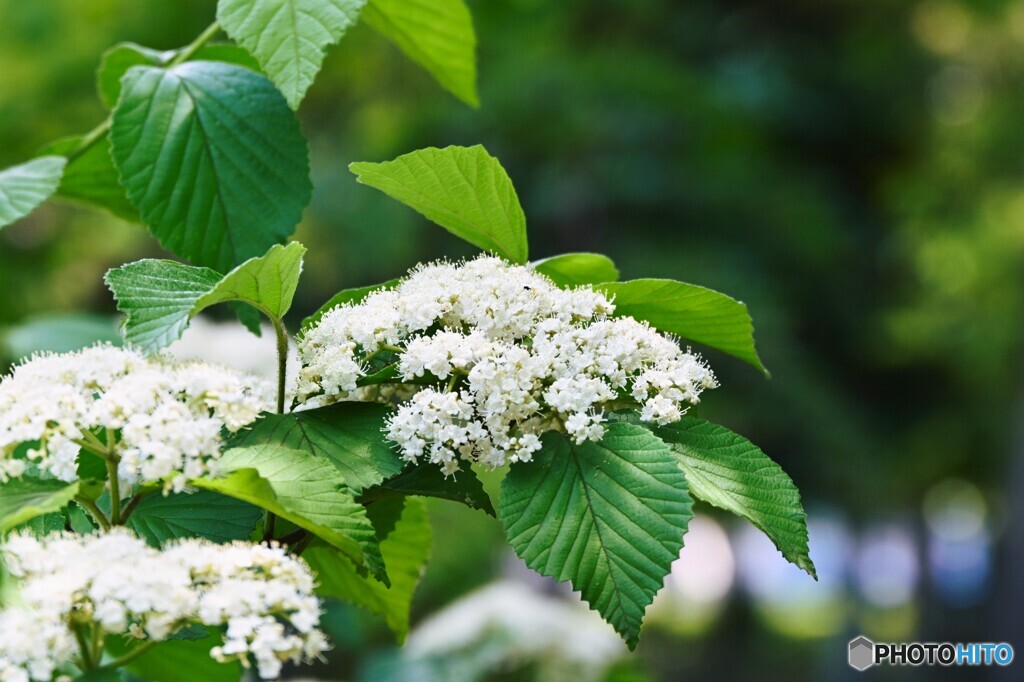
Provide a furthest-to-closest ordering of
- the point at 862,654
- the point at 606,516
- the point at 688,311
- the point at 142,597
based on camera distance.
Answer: the point at 862,654
the point at 688,311
the point at 606,516
the point at 142,597

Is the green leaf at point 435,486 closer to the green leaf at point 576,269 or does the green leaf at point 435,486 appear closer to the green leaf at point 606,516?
the green leaf at point 606,516

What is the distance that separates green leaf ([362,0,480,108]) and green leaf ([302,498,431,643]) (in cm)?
39

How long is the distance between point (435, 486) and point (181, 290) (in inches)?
7.6

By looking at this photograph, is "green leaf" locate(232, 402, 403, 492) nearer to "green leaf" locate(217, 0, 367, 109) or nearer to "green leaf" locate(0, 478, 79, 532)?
"green leaf" locate(0, 478, 79, 532)

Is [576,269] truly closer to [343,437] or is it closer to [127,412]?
[343,437]

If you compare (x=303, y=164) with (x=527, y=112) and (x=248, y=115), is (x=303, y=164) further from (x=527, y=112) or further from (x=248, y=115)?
(x=527, y=112)

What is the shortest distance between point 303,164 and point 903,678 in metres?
8.74

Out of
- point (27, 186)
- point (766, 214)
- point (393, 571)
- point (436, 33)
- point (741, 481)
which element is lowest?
point (393, 571)

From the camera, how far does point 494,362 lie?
0.63 metres

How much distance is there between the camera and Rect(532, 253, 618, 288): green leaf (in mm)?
832

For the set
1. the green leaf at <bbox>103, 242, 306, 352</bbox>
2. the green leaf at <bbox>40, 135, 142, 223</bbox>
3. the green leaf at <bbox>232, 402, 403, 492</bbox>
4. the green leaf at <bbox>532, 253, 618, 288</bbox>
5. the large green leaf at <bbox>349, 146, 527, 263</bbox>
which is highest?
the green leaf at <bbox>40, 135, 142, 223</bbox>

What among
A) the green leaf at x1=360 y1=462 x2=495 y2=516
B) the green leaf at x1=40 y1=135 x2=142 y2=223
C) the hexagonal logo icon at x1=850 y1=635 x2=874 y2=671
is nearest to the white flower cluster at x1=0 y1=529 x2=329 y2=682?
the green leaf at x1=360 y1=462 x2=495 y2=516

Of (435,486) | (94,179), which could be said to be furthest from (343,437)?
(94,179)

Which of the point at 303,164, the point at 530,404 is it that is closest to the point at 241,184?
the point at 303,164
